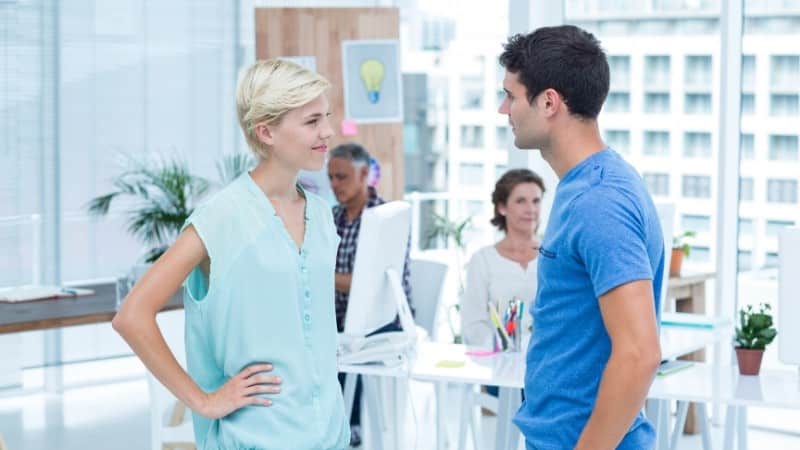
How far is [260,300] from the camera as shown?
191 cm

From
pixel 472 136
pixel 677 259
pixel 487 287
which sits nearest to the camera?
pixel 487 287

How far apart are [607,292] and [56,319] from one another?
3.42 m

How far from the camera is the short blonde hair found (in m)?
1.96

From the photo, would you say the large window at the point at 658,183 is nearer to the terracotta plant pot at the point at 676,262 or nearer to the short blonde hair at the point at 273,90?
the terracotta plant pot at the point at 676,262

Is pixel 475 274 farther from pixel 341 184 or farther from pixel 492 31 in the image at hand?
pixel 492 31

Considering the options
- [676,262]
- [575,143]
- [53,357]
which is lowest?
[53,357]

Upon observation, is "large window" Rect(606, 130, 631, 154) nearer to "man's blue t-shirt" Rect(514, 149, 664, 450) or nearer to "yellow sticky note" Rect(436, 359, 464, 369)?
"yellow sticky note" Rect(436, 359, 464, 369)

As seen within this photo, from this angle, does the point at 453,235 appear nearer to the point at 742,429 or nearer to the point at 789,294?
the point at 742,429

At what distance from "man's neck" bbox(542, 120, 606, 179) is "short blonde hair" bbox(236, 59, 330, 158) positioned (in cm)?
42

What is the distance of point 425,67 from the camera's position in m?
7.97

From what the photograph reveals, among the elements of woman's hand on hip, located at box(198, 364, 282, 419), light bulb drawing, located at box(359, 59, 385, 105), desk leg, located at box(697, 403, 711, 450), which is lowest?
desk leg, located at box(697, 403, 711, 450)

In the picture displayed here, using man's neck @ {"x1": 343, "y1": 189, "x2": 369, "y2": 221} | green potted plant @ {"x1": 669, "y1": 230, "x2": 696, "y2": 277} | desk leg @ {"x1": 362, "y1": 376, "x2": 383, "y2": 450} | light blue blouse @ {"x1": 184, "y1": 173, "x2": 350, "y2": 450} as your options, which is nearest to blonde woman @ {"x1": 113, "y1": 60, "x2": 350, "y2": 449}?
light blue blouse @ {"x1": 184, "y1": 173, "x2": 350, "y2": 450}

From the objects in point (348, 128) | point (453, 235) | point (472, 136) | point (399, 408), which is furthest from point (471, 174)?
point (399, 408)

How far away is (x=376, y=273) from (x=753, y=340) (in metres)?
1.24
